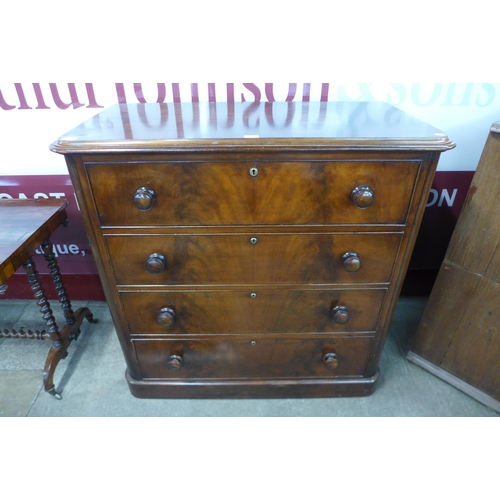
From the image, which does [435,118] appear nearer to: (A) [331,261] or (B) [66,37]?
(A) [331,261]

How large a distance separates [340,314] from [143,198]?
83 cm

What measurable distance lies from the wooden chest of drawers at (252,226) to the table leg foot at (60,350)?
43 centimetres

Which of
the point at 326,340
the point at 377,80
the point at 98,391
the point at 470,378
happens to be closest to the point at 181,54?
the point at 377,80

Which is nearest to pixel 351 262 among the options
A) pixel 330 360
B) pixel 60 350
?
pixel 330 360

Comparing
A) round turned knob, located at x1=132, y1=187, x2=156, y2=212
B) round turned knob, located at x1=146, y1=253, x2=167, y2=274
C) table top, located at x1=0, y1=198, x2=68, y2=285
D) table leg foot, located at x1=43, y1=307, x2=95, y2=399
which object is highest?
round turned knob, located at x1=132, y1=187, x2=156, y2=212

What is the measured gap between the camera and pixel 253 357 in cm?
157

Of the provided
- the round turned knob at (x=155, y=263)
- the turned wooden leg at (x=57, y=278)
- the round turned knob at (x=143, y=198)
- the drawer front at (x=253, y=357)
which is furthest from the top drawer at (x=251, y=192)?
the turned wooden leg at (x=57, y=278)

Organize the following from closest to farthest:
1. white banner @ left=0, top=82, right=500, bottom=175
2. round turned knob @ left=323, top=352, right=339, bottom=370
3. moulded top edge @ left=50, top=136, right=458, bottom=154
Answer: moulded top edge @ left=50, top=136, right=458, bottom=154
round turned knob @ left=323, top=352, right=339, bottom=370
white banner @ left=0, top=82, right=500, bottom=175

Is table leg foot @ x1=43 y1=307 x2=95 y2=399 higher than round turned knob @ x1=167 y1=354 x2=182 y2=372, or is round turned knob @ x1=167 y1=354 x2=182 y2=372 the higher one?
round turned knob @ x1=167 y1=354 x2=182 y2=372

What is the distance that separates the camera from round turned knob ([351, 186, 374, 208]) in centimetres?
108

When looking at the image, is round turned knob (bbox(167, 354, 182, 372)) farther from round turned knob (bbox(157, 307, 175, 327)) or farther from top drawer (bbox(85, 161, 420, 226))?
top drawer (bbox(85, 161, 420, 226))

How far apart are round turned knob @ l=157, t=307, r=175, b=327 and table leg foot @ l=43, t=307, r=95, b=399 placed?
0.76m

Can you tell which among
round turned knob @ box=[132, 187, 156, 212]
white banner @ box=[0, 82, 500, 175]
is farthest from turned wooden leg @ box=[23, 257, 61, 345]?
round turned knob @ box=[132, 187, 156, 212]

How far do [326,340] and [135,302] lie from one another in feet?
2.63
